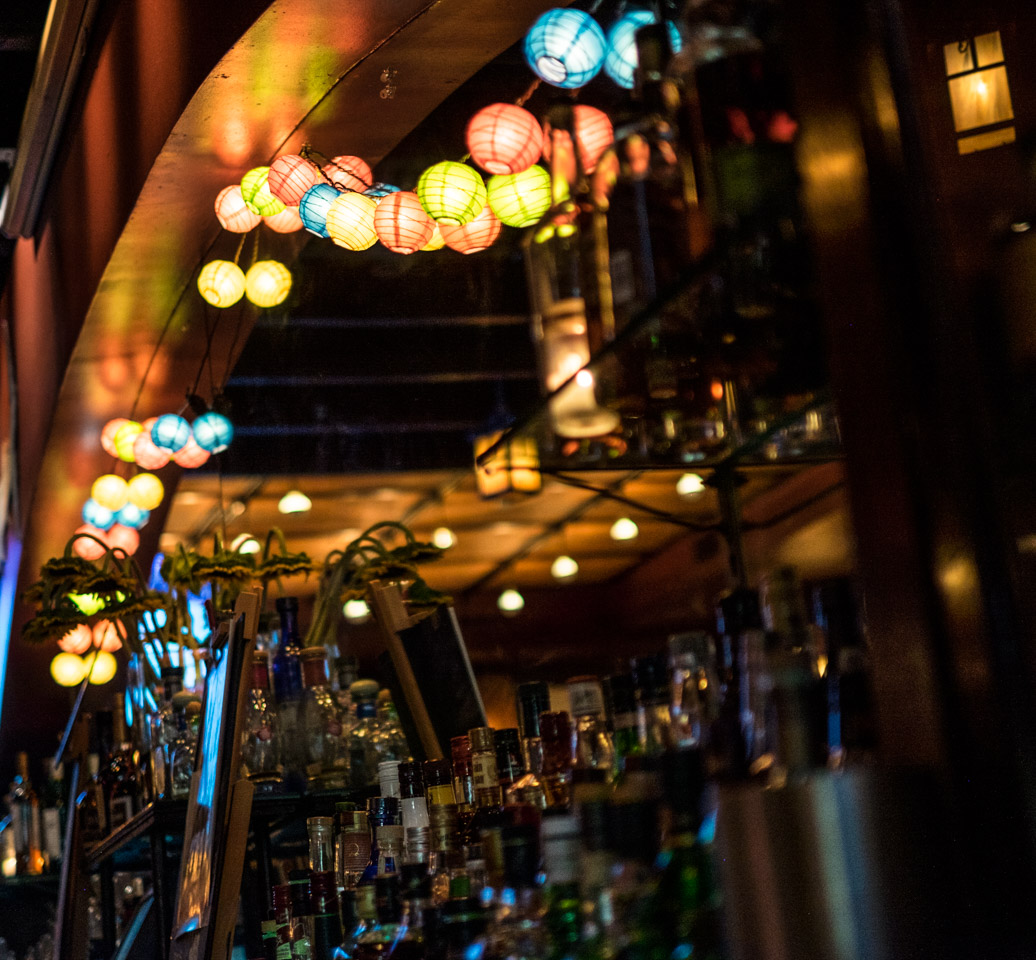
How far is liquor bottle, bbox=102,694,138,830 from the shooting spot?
3.32m

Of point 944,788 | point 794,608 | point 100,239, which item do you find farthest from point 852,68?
point 100,239

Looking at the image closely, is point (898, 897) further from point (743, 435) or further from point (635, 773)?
point (743, 435)

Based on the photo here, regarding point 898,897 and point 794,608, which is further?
point 794,608

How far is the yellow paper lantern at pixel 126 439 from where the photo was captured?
522 cm

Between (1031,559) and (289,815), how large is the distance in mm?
1800

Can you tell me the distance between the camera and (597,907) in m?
1.08

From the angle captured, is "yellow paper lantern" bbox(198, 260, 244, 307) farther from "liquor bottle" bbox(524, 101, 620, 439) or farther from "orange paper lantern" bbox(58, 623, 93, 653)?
"liquor bottle" bbox(524, 101, 620, 439)

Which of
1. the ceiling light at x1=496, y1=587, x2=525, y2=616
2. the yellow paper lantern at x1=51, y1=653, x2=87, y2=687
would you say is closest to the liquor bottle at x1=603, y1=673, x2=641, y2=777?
the ceiling light at x1=496, y1=587, x2=525, y2=616

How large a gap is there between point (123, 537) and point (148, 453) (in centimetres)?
121

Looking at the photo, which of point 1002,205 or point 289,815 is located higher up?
point 1002,205

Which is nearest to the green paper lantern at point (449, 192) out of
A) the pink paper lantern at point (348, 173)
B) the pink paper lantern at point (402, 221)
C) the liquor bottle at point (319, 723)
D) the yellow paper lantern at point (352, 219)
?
the pink paper lantern at point (402, 221)

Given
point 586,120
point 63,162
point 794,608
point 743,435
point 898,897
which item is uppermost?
point 63,162

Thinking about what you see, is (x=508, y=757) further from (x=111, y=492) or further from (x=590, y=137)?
(x=111, y=492)

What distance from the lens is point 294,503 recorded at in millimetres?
5957
